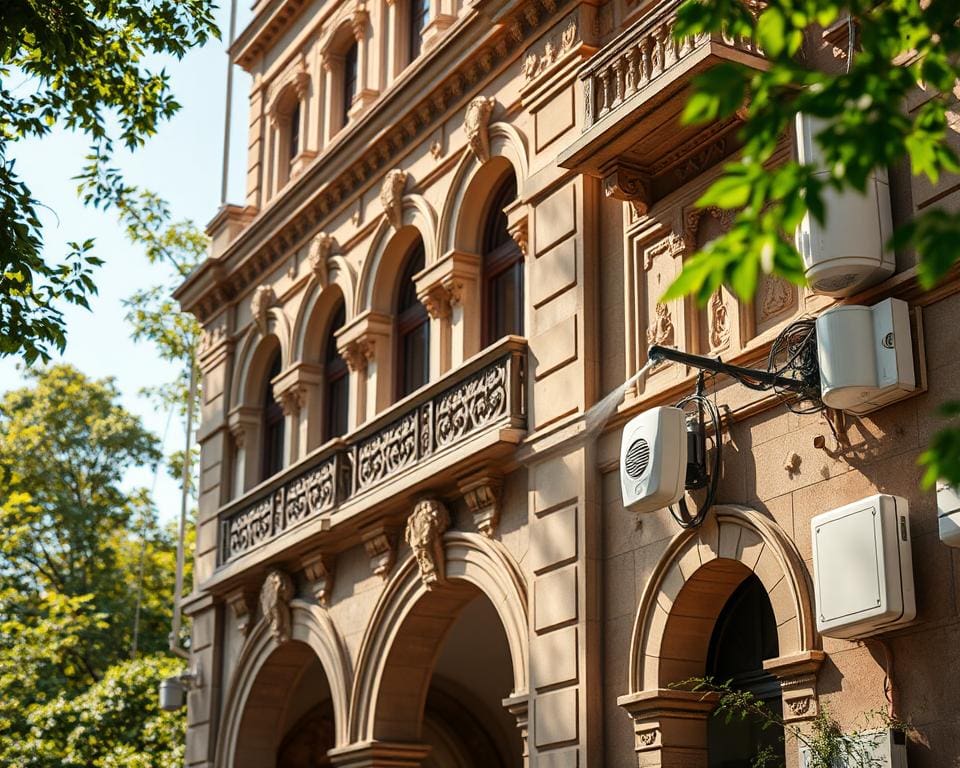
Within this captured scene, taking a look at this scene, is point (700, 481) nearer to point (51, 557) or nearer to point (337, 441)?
point (337, 441)

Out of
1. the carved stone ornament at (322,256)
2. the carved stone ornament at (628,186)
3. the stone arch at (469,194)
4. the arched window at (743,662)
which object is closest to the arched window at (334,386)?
the carved stone ornament at (322,256)

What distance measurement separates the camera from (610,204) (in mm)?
14805

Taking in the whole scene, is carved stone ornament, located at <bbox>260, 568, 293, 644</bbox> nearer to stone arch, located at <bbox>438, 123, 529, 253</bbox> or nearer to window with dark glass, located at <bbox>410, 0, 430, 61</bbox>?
stone arch, located at <bbox>438, 123, 529, 253</bbox>

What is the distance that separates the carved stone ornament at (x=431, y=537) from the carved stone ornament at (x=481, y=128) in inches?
148

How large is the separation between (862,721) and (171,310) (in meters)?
25.3

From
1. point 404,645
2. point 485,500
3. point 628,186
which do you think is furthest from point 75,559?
point 628,186

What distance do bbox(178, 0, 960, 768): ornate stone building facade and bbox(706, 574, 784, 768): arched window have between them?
42mm

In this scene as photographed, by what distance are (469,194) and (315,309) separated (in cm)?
395

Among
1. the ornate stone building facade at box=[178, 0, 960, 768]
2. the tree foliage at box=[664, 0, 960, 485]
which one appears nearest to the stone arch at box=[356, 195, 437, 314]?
the ornate stone building facade at box=[178, 0, 960, 768]

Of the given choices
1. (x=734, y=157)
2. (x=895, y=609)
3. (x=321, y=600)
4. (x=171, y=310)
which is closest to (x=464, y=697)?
(x=321, y=600)

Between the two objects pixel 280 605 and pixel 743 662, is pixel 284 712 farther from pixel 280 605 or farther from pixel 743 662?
pixel 743 662

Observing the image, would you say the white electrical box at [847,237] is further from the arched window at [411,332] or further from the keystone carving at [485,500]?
the arched window at [411,332]

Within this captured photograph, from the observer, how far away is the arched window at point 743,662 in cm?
1282

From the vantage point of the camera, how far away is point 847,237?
11.1m
